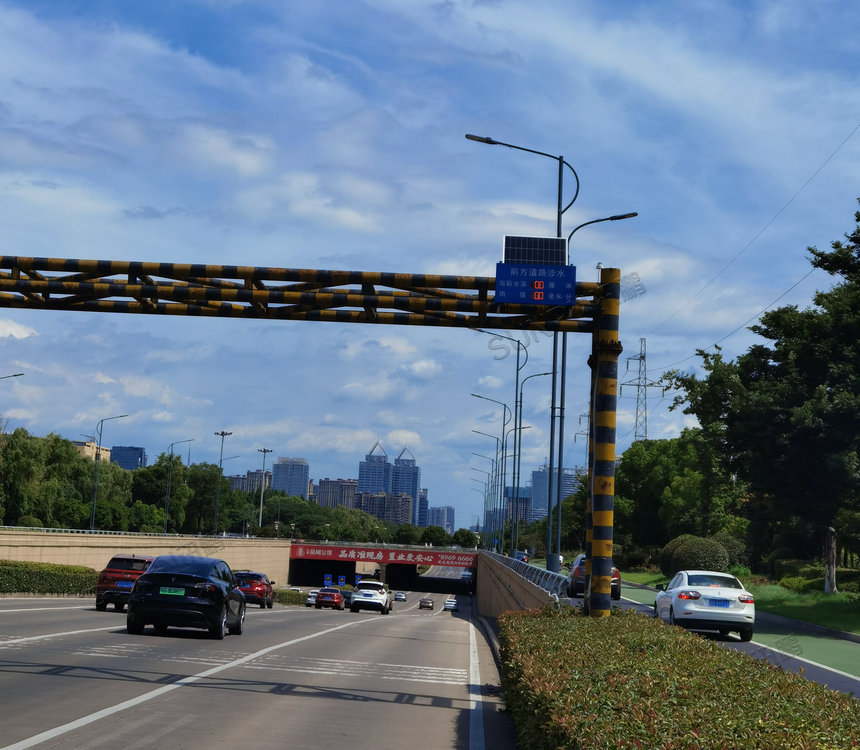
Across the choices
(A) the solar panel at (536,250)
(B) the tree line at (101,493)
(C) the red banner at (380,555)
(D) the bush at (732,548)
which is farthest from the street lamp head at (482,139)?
(C) the red banner at (380,555)

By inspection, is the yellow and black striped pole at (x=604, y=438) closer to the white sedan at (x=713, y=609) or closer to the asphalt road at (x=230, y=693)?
the asphalt road at (x=230, y=693)

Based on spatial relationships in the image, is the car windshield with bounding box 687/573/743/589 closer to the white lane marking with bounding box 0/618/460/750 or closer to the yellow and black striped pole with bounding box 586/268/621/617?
the yellow and black striped pole with bounding box 586/268/621/617

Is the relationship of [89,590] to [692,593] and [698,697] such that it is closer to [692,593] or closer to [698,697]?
[692,593]

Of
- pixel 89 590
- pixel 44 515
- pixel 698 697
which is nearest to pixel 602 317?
pixel 698 697

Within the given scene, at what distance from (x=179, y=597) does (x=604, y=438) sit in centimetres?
822

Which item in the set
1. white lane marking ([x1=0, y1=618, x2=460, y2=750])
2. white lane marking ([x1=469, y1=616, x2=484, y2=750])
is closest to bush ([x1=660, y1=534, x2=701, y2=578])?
white lane marking ([x1=469, y1=616, x2=484, y2=750])

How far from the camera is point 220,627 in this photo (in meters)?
19.5

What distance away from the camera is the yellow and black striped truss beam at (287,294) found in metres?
16.2

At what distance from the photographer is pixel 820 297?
33656mm

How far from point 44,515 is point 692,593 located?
228 feet

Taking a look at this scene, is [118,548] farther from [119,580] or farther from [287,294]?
[287,294]

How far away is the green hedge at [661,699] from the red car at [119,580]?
18.4 m

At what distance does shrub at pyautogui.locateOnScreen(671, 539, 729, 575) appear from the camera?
1911 inches

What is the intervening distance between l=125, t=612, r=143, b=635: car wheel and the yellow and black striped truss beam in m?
5.94
